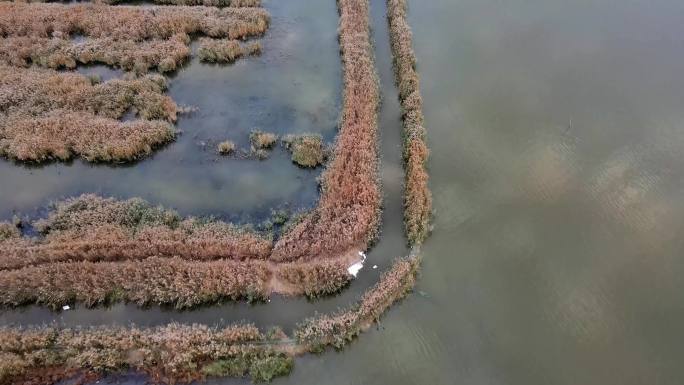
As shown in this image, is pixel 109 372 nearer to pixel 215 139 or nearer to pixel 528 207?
pixel 215 139

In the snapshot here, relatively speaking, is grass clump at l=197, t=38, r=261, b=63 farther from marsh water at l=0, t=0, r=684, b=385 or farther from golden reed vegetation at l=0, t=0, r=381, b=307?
golden reed vegetation at l=0, t=0, r=381, b=307

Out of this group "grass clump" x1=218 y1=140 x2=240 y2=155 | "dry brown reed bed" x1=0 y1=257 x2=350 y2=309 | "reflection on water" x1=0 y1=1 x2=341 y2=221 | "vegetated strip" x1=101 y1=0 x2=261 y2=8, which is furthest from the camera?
"vegetated strip" x1=101 y1=0 x2=261 y2=8

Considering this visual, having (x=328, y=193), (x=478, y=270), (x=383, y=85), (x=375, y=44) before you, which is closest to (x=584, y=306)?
(x=478, y=270)

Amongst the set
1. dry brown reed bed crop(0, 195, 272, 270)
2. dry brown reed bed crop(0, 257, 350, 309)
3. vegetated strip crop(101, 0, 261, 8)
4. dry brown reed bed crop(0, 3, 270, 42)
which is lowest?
dry brown reed bed crop(0, 257, 350, 309)

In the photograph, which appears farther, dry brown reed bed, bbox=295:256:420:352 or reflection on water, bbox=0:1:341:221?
reflection on water, bbox=0:1:341:221

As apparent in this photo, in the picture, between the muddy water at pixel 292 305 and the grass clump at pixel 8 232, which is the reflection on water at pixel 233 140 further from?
the grass clump at pixel 8 232

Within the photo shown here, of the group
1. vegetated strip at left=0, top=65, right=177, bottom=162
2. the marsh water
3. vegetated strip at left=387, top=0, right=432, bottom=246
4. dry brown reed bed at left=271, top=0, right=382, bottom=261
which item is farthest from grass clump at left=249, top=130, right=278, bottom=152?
vegetated strip at left=387, top=0, right=432, bottom=246

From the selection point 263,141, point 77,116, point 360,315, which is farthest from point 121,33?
point 360,315
